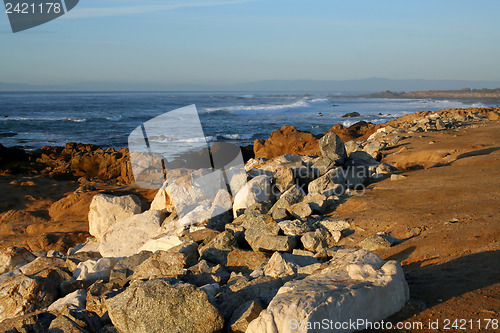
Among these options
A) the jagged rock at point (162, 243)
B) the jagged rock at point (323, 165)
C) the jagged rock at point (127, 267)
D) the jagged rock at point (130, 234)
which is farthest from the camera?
the jagged rock at point (323, 165)

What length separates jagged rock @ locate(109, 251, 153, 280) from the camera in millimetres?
5066

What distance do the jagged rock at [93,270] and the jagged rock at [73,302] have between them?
2.06ft

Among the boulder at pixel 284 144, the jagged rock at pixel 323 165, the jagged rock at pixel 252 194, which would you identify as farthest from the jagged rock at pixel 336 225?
the boulder at pixel 284 144

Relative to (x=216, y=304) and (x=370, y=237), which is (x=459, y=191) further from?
(x=216, y=304)

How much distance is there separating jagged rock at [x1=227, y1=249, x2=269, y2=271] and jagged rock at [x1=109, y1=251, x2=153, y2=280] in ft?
3.89

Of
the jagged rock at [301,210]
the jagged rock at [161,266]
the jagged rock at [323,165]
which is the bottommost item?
the jagged rock at [161,266]

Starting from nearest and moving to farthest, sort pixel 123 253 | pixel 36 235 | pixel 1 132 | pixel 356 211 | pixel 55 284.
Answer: pixel 55 284 < pixel 356 211 < pixel 123 253 < pixel 36 235 < pixel 1 132

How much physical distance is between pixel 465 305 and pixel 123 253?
191 inches

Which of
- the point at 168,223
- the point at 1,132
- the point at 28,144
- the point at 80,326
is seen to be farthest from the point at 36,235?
the point at 1,132

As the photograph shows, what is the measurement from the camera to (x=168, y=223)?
6.63 m

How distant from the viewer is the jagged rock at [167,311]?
3.16 m

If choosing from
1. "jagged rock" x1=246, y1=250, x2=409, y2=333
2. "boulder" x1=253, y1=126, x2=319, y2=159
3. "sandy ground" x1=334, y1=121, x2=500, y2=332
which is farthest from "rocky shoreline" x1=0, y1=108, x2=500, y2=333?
"boulder" x1=253, y1=126, x2=319, y2=159

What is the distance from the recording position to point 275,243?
5004mm

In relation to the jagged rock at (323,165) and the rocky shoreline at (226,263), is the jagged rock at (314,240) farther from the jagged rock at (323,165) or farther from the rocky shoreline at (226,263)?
the jagged rock at (323,165)
